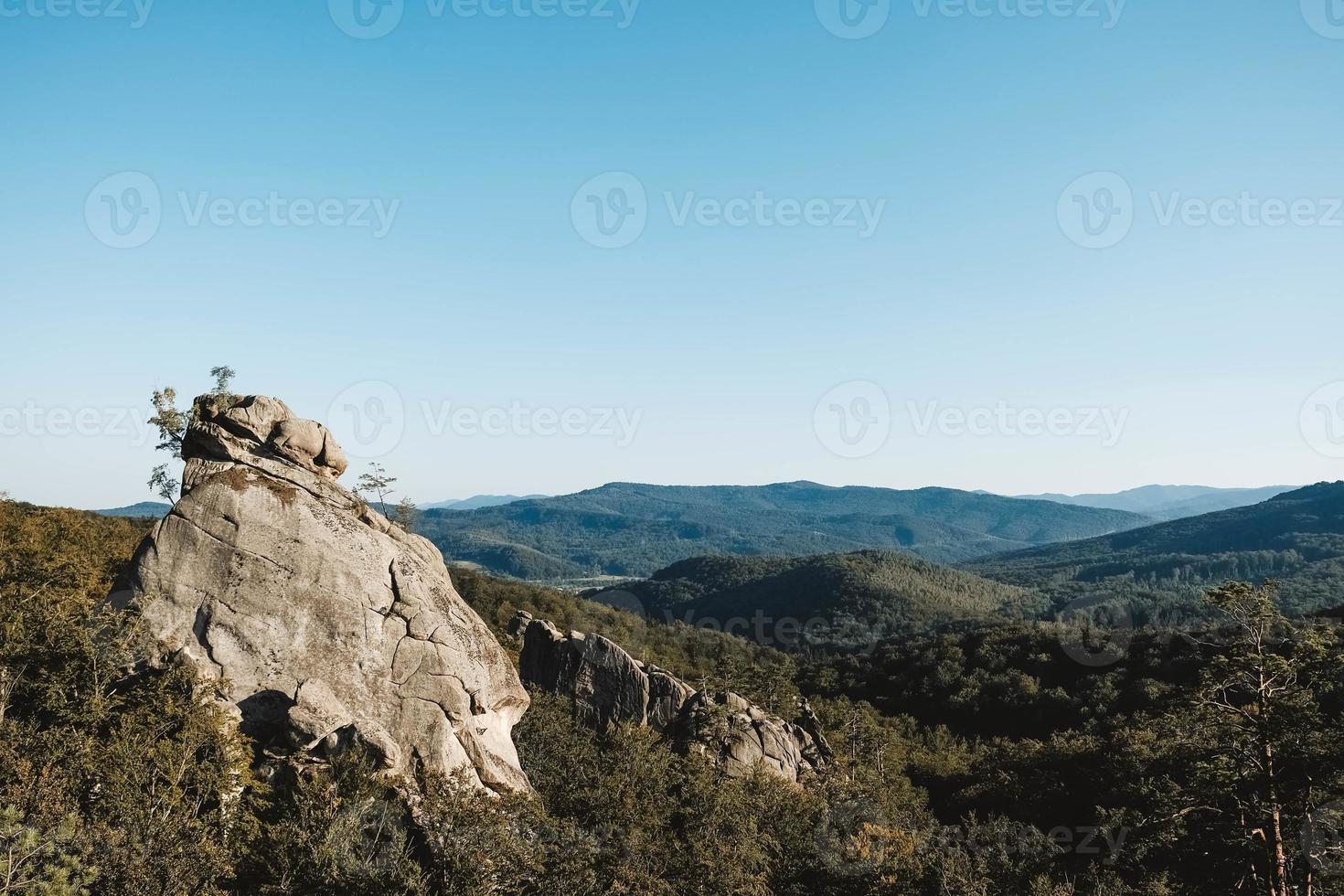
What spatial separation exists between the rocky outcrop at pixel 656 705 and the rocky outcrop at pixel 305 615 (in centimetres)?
3040

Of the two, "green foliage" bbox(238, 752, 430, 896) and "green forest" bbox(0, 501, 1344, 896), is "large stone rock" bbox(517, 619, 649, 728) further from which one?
"green foliage" bbox(238, 752, 430, 896)

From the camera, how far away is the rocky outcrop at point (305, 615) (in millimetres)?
31656

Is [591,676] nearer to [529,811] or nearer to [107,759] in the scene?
[529,811]

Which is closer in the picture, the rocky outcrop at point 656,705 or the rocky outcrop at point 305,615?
the rocky outcrop at point 305,615

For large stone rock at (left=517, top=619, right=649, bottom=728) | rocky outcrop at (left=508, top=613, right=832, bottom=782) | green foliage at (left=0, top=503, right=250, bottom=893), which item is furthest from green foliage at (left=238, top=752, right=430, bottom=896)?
large stone rock at (left=517, top=619, right=649, bottom=728)

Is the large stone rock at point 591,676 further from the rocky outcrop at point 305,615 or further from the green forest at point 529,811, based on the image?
the rocky outcrop at point 305,615

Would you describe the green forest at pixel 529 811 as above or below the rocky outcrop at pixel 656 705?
above

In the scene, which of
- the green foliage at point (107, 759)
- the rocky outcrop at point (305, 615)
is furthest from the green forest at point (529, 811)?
the rocky outcrop at point (305, 615)

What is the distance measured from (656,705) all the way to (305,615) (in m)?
41.6

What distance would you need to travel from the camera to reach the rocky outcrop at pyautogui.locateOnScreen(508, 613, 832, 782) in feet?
217

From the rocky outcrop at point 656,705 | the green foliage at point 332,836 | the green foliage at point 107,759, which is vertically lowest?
the rocky outcrop at point 656,705

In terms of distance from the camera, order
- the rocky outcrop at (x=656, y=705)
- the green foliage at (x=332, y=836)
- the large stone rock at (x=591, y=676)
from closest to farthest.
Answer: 1. the green foliage at (x=332, y=836)
2. the rocky outcrop at (x=656, y=705)
3. the large stone rock at (x=591, y=676)

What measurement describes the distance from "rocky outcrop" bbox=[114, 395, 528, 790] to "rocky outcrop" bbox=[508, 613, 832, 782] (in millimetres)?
30405

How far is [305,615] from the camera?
33.7 m
